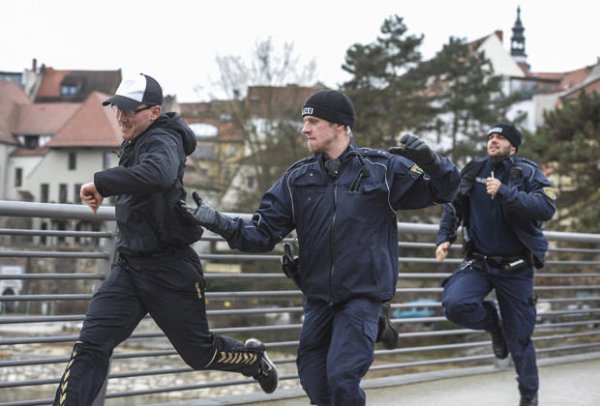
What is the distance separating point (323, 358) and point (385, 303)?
41 centimetres

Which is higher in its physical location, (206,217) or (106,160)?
(206,217)

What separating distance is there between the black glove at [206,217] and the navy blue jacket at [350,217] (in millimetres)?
63

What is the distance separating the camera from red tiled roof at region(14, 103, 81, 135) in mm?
87938

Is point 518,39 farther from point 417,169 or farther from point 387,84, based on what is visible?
point 417,169

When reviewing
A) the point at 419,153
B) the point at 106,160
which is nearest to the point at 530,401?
the point at 419,153

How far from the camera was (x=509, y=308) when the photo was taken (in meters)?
6.70

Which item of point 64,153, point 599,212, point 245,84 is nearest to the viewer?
point 599,212

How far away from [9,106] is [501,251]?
292ft

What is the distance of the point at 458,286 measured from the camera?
6766 millimetres

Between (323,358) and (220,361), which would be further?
(220,361)

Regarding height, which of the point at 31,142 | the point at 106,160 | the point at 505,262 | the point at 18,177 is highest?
the point at 505,262

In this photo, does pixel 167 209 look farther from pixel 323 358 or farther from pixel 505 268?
pixel 505 268

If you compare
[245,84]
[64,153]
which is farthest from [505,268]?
[64,153]

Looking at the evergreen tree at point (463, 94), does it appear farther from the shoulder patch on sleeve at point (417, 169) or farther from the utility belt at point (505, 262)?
the shoulder patch on sleeve at point (417, 169)
